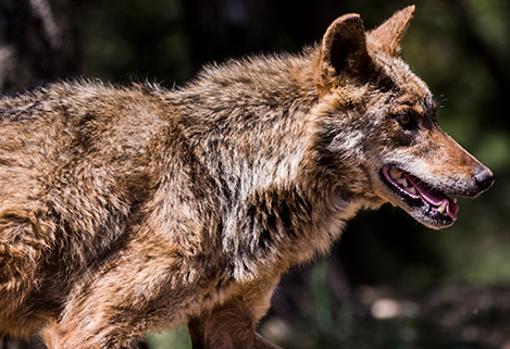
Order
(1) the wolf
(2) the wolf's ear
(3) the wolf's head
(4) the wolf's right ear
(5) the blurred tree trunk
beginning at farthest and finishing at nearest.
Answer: (5) the blurred tree trunk
(2) the wolf's ear
(3) the wolf's head
(4) the wolf's right ear
(1) the wolf

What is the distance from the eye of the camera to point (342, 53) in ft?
19.5

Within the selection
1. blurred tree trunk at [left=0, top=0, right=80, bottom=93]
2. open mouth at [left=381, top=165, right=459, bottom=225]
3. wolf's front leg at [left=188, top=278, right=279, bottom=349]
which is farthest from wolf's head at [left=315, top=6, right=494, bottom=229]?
blurred tree trunk at [left=0, top=0, right=80, bottom=93]

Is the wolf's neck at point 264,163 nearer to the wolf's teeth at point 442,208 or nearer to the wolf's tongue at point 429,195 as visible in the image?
the wolf's tongue at point 429,195

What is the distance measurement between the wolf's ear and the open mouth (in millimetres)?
793

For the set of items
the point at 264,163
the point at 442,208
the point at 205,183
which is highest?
the point at 205,183

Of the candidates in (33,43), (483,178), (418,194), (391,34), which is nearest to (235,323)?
(418,194)

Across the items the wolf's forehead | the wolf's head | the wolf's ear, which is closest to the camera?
the wolf's head

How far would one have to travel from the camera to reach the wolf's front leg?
6.09 m

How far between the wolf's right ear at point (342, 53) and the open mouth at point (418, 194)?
59 centimetres

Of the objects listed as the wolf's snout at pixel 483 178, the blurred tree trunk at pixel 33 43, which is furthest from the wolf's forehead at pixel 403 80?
the blurred tree trunk at pixel 33 43

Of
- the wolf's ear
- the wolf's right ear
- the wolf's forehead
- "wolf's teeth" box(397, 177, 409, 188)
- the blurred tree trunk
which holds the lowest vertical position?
"wolf's teeth" box(397, 177, 409, 188)

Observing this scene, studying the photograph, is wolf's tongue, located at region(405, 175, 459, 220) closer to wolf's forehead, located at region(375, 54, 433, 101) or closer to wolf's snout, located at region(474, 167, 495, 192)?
wolf's snout, located at region(474, 167, 495, 192)

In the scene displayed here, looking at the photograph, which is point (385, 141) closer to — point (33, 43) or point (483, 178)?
point (483, 178)

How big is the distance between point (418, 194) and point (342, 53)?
910 millimetres
